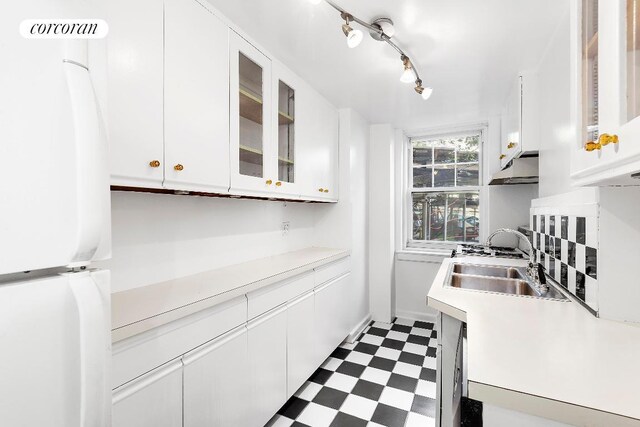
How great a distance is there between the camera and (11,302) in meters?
0.49

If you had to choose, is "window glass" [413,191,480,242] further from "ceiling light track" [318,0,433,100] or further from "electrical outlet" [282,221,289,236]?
"ceiling light track" [318,0,433,100]

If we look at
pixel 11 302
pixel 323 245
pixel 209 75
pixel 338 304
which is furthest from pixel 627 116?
pixel 323 245

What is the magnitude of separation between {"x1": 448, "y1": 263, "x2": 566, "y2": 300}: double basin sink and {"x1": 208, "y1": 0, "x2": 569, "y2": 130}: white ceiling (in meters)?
1.39

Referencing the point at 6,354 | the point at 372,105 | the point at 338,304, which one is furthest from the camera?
the point at 372,105

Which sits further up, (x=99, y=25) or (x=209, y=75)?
(x=209, y=75)

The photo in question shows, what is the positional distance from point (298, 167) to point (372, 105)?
1.12 m

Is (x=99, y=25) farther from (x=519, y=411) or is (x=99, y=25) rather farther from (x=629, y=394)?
(x=629, y=394)

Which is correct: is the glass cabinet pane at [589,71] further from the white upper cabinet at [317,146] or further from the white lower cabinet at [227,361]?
the white upper cabinet at [317,146]

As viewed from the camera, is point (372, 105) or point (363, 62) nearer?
point (363, 62)

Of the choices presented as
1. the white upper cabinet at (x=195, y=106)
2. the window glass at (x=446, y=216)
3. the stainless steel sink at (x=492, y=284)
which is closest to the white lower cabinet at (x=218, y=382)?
the white upper cabinet at (x=195, y=106)

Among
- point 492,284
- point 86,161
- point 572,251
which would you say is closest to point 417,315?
point 492,284

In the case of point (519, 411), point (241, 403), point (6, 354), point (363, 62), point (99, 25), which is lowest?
point (241, 403)

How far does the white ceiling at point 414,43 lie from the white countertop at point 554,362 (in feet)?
4.64

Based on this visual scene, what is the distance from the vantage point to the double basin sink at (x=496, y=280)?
5.38 feet
